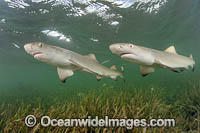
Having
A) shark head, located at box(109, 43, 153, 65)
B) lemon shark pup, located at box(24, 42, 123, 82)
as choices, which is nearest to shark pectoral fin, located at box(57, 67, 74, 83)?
lemon shark pup, located at box(24, 42, 123, 82)

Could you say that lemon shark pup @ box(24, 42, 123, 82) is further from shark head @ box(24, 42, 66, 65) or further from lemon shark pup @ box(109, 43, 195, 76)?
lemon shark pup @ box(109, 43, 195, 76)

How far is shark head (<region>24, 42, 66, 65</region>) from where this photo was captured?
8.83ft

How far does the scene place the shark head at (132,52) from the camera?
3038 mm

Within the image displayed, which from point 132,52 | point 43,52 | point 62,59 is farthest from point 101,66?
point 43,52

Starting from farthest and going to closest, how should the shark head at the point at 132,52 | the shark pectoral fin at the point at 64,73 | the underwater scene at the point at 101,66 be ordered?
the shark pectoral fin at the point at 64,73, the underwater scene at the point at 101,66, the shark head at the point at 132,52

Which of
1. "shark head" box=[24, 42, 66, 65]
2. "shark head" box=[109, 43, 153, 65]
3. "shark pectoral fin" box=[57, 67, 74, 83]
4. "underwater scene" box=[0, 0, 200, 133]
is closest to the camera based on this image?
"shark head" box=[24, 42, 66, 65]

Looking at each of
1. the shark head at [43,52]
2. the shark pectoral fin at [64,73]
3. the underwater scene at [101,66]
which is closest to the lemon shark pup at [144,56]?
the underwater scene at [101,66]

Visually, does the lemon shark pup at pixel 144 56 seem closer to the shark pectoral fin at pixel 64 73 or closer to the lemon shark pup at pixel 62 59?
the lemon shark pup at pixel 62 59

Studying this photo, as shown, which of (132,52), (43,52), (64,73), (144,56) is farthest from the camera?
(64,73)

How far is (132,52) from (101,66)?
3.26ft

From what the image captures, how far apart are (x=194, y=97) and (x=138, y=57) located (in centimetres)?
470

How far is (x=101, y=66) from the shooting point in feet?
→ 12.1

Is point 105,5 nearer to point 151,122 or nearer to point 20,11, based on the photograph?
point 20,11

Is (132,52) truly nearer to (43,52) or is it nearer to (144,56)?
(144,56)
